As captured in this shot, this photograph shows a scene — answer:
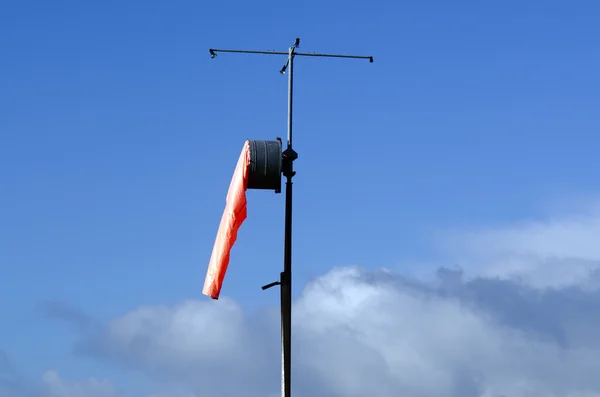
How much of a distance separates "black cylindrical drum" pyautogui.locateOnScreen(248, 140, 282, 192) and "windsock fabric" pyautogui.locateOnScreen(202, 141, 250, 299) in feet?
1.01

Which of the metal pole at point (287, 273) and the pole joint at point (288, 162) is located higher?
the pole joint at point (288, 162)

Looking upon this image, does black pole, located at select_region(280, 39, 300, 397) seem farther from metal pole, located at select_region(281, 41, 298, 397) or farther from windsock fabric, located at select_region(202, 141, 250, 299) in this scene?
windsock fabric, located at select_region(202, 141, 250, 299)

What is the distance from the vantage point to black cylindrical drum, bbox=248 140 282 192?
3409 cm

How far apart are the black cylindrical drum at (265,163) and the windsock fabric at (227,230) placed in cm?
31

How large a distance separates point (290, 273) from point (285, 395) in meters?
3.46

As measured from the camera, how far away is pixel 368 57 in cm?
3628

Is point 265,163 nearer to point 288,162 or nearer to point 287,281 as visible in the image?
point 288,162

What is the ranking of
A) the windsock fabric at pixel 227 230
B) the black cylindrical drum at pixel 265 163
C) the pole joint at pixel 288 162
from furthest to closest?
the windsock fabric at pixel 227 230 < the pole joint at pixel 288 162 < the black cylindrical drum at pixel 265 163

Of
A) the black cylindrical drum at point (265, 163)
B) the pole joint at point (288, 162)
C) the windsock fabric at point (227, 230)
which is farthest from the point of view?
the windsock fabric at point (227, 230)

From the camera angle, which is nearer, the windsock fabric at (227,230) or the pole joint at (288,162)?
the pole joint at (288,162)

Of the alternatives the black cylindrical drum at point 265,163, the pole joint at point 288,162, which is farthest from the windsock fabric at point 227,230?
the pole joint at point 288,162

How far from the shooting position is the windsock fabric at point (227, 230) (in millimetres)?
34812

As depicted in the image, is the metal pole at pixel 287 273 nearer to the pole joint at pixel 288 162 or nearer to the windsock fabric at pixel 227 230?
the pole joint at pixel 288 162

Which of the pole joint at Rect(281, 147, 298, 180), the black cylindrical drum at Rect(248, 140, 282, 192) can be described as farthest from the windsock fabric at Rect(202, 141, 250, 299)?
the pole joint at Rect(281, 147, 298, 180)
